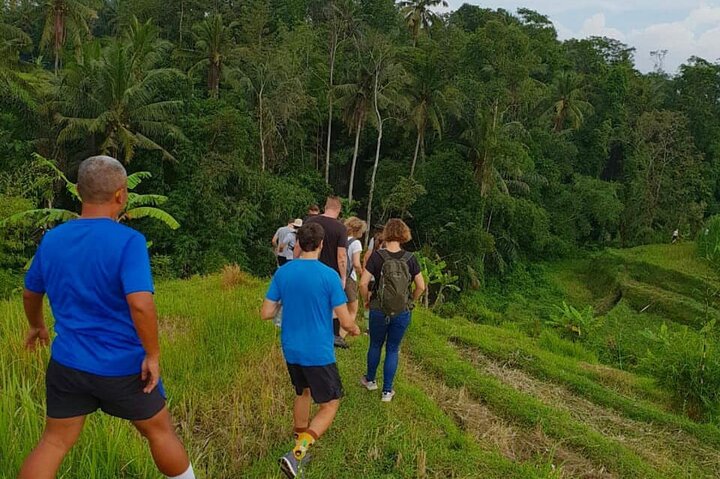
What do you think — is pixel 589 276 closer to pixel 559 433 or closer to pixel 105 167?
pixel 559 433

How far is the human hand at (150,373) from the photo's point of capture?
242 centimetres

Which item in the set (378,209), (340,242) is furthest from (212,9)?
(340,242)

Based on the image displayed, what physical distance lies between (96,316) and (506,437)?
12.0 ft

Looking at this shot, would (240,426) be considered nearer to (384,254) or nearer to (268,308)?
(268,308)

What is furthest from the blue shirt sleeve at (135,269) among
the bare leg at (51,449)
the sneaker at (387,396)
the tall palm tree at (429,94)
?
the tall palm tree at (429,94)

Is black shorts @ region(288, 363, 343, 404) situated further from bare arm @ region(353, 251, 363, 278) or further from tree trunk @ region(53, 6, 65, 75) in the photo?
tree trunk @ region(53, 6, 65, 75)

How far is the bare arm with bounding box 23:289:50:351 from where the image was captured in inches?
102

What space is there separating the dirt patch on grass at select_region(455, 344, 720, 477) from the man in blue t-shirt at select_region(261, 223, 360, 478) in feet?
10.5

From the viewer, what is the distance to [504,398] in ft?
Answer: 18.3

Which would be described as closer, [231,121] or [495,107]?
[231,121]

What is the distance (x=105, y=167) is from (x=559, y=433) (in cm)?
434

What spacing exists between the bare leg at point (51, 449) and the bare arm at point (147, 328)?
0.39 m

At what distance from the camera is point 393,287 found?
4375 mm

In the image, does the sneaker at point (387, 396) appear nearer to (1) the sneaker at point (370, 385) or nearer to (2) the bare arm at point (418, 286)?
(1) the sneaker at point (370, 385)
